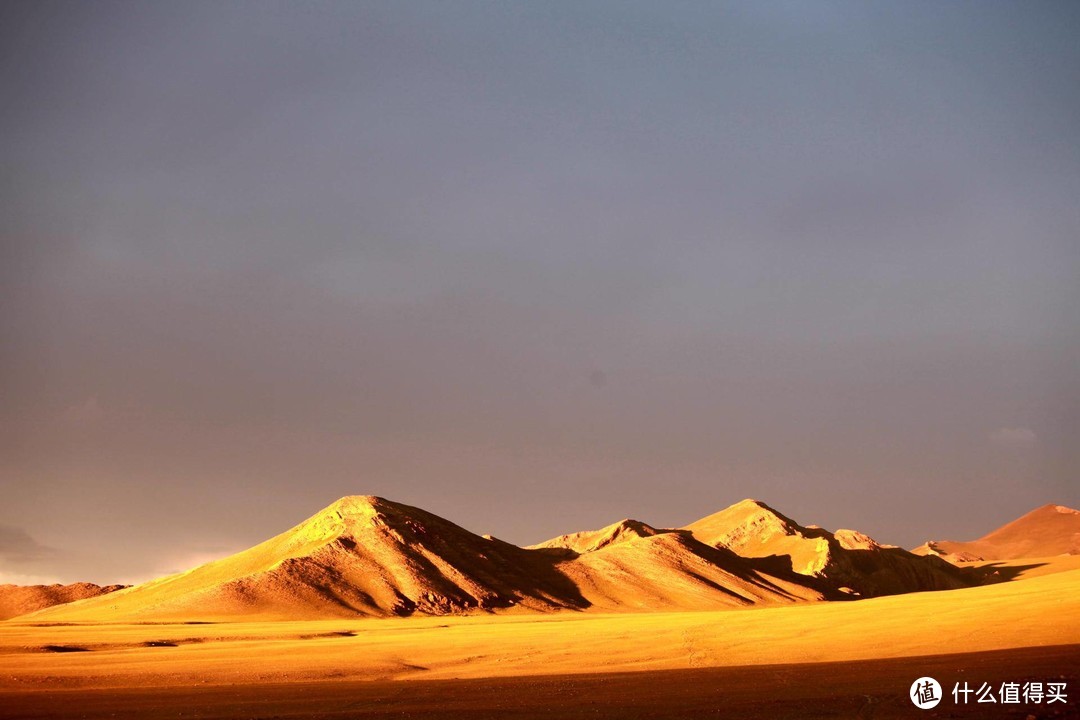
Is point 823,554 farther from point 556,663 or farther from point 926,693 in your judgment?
point 926,693

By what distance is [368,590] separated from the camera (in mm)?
96375

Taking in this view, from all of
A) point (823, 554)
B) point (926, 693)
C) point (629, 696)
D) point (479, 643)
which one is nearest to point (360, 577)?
point (479, 643)

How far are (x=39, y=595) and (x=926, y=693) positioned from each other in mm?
174255

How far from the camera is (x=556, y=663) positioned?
40312 mm

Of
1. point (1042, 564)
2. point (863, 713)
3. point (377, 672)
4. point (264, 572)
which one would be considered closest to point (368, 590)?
point (264, 572)

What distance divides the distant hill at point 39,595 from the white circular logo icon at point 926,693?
157 metres

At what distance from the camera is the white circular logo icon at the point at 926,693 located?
23812 mm

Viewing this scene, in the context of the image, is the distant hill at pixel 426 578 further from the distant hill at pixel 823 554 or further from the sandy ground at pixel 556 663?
the sandy ground at pixel 556 663

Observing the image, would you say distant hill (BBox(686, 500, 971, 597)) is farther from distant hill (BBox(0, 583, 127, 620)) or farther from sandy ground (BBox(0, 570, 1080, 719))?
distant hill (BBox(0, 583, 127, 620))

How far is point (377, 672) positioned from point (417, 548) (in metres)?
71.2

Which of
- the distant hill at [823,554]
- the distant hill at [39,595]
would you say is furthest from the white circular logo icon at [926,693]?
the distant hill at [39,595]

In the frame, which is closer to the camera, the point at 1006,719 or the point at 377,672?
the point at 1006,719

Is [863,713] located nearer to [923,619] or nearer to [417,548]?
[923,619]

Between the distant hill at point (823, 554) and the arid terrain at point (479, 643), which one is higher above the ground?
the distant hill at point (823, 554)
